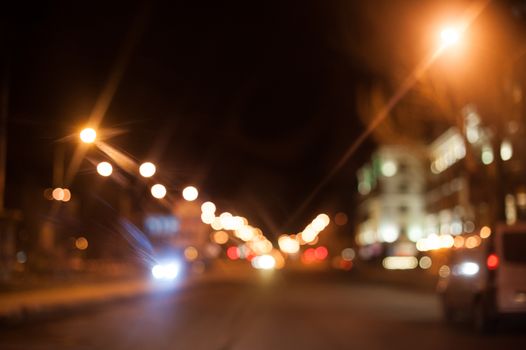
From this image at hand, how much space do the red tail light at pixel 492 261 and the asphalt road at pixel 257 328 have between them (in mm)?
1417

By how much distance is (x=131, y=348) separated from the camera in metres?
14.9

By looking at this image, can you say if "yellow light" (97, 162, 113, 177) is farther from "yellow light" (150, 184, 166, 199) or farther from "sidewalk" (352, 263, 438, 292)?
"sidewalk" (352, 263, 438, 292)

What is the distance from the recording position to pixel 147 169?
25922mm

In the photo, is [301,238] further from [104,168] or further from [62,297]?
[104,168]

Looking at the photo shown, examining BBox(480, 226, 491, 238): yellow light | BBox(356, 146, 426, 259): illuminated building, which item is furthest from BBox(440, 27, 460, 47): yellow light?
BBox(356, 146, 426, 259): illuminated building

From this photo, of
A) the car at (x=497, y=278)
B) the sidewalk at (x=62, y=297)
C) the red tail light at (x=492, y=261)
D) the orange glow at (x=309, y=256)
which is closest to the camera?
the car at (x=497, y=278)

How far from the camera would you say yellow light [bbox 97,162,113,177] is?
23031 mm

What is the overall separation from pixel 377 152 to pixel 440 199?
1971 cm

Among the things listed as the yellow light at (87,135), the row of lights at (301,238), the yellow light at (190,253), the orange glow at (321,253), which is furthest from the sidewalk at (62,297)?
the orange glow at (321,253)

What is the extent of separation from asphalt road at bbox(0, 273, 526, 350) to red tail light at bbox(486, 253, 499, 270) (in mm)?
1417

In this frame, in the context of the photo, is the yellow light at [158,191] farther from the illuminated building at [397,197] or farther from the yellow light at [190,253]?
the illuminated building at [397,197]

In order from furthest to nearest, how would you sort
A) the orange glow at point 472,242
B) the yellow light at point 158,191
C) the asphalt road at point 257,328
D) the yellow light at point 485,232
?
the yellow light at point 158,191
the orange glow at point 472,242
the yellow light at point 485,232
the asphalt road at point 257,328

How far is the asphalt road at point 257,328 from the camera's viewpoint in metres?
15.6

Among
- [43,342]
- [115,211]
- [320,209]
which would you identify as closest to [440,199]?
[320,209]
